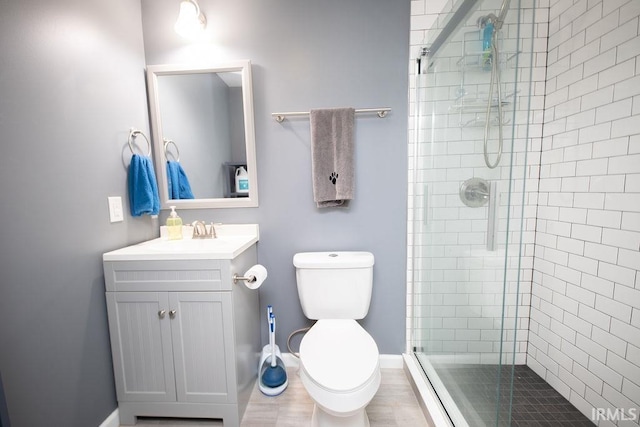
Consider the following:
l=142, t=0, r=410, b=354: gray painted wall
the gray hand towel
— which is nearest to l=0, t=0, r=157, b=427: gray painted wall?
l=142, t=0, r=410, b=354: gray painted wall

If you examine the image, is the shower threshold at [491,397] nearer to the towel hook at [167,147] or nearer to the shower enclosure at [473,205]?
the shower enclosure at [473,205]

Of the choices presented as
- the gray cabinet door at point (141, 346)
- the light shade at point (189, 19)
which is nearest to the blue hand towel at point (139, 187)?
the gray cabinet door at point (141, 346)

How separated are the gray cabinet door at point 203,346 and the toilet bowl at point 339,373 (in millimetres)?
388

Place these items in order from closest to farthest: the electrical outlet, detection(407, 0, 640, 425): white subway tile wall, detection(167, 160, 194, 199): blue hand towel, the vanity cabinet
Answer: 1. detection(407, 0, 640, 425): white subway tile wall
2. the vanity cabinet
3. the electrical outlet
4. detection(167, 160, 194, 199): blue hand towel

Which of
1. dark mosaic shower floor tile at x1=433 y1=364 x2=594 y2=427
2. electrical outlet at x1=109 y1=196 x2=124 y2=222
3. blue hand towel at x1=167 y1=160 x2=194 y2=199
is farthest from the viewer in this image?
blue hand towel at x1=167 y1=160 x2=194 y2=199

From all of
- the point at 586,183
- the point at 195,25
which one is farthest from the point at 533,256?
the point at 195,25

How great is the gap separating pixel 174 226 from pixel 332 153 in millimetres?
1065

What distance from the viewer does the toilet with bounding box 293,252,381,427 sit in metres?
0.95

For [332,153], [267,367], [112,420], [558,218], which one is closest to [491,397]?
[558,218]

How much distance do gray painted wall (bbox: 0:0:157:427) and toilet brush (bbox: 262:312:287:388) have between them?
29.6 inches

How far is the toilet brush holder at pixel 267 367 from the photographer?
1408mm

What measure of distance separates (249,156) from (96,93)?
76 centimetres

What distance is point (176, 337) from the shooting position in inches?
45.4

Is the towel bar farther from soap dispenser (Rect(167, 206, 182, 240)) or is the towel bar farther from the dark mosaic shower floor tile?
the dark mosaic shower floor tile
